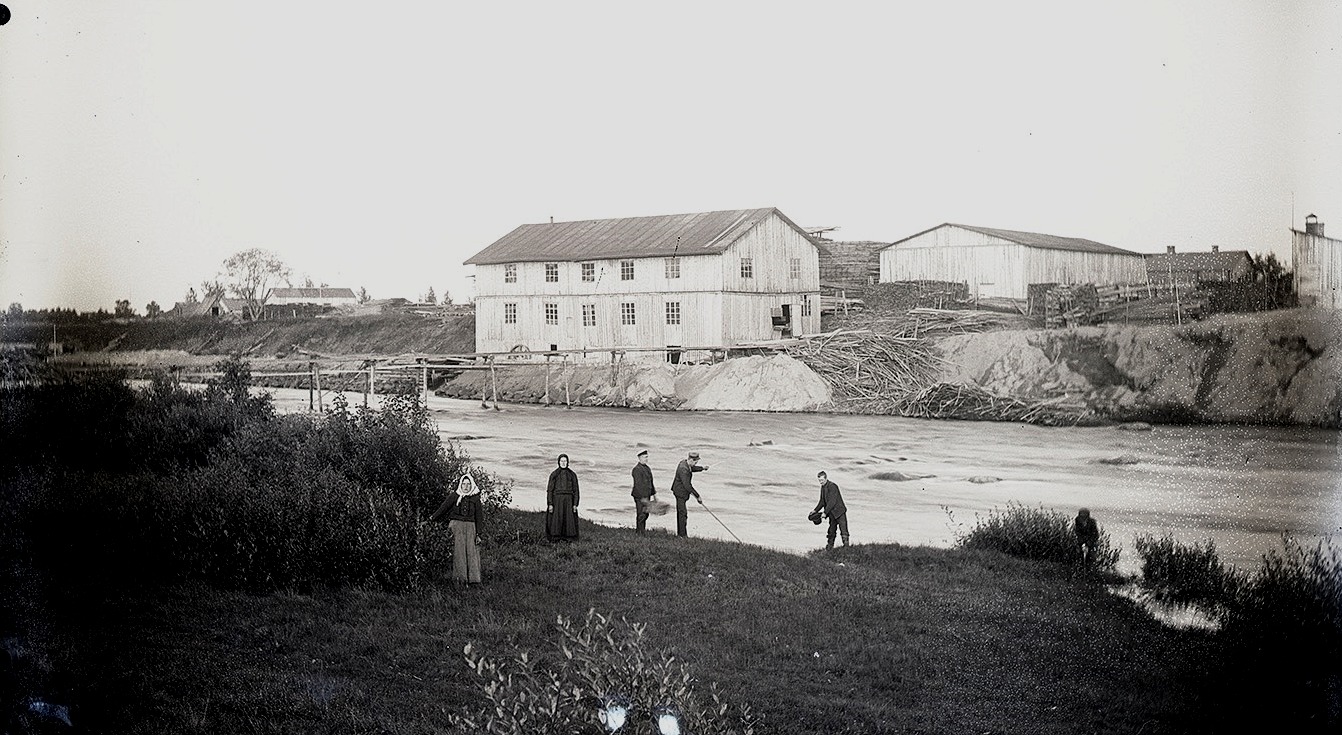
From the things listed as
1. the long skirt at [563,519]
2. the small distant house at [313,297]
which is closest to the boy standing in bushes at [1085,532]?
the long skirt at [563,519]

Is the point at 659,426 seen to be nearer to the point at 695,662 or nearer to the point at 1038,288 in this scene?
the point at 695,662

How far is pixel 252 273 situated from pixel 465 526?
1.56 meters

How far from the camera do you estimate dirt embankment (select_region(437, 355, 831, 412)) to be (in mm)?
4445

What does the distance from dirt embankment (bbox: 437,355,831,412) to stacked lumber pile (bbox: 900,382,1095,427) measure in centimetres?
39

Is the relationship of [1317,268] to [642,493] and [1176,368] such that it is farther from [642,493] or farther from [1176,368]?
[642,493]

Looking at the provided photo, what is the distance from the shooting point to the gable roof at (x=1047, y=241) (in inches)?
170

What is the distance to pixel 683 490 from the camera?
4262mm

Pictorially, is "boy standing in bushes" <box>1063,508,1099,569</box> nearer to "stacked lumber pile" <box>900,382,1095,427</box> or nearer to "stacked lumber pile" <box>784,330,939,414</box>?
"stacked lumber pile" <box>900,382,1095,427</box>

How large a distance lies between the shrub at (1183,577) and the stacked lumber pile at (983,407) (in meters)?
0.52

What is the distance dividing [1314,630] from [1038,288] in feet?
5.65

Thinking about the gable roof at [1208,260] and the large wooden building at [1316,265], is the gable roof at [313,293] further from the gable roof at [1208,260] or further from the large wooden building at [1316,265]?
the large wooden building at [1316,265]

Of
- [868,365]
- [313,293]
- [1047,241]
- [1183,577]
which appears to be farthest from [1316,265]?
[313,293]

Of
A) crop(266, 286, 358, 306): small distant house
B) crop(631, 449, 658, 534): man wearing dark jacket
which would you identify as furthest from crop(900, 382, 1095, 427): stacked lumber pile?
crop(266, 286, 358, 306): small distant house

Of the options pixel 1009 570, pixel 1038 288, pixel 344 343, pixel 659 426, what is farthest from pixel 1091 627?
pixel 344 343
